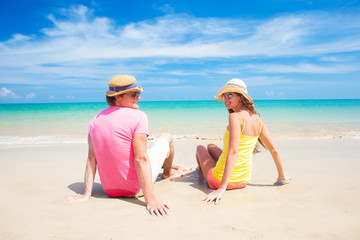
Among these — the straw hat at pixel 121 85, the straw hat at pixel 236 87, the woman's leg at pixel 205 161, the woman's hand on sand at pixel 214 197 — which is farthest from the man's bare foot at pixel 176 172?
the straw hat at pixel 121 85

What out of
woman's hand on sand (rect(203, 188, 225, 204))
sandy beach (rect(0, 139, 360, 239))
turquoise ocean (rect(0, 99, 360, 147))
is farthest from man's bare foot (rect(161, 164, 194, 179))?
turquoise ocean (rect(0, 99, 360, 147))

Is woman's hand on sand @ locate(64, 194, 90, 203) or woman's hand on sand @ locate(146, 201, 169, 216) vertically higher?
woman's hand on sand @ locate(146, 201, 169, 216)

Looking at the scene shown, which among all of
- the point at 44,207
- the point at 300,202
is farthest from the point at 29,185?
the point at 300,202

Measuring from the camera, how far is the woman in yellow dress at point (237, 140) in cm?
306

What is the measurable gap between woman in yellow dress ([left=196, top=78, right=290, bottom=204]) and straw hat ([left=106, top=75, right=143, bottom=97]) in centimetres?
123

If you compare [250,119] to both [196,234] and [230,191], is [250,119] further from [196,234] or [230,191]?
[196,234]

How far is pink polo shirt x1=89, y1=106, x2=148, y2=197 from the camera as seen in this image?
2.74 m

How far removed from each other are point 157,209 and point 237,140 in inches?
48.8

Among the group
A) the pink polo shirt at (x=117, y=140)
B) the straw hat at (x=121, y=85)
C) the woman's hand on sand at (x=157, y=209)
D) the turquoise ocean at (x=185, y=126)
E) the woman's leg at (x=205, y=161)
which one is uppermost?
the straw hat at (x=121, y=85)

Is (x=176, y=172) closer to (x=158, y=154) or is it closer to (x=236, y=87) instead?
(x=158, y=154)

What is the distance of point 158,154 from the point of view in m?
3.51

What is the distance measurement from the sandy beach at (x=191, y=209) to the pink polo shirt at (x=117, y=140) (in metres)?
0.38

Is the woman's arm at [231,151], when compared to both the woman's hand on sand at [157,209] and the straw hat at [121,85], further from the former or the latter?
the straw hat at [121,85]

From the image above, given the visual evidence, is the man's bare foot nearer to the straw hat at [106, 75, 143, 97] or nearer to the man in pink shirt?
the man in pink shirt
